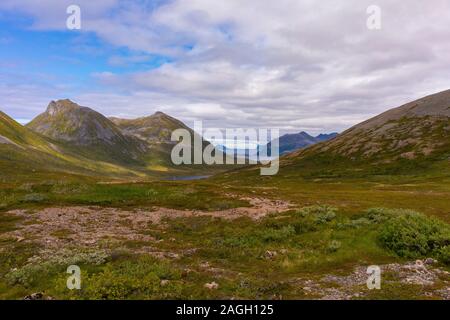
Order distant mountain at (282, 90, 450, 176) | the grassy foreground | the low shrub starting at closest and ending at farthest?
the grassy foreground < the low shrub < distant mountain at (282, 90, 450, 176)

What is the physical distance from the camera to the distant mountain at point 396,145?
13162 centimetres

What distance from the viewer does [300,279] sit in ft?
61.9

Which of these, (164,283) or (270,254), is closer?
(164,283)

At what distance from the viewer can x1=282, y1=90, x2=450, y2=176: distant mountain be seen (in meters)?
132

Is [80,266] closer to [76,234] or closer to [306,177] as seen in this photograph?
[76,234]

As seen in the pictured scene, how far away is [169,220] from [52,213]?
13174 mm

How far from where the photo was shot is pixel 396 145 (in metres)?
154

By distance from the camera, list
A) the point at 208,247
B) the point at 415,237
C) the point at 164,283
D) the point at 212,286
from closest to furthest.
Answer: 1. the point at 164,283
2. the point at 212,286
3. the point at 415,237
4. the point at 208,247
